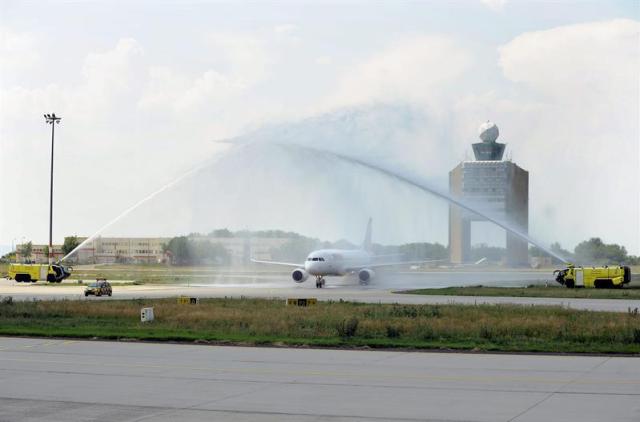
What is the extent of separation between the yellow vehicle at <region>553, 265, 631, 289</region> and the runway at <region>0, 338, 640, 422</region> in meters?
56.4

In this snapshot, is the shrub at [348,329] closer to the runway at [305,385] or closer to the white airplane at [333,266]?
the runway at [305,385]

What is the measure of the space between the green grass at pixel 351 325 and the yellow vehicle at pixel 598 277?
113ft

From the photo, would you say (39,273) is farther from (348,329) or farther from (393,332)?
(393,332)

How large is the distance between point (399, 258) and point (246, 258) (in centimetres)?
2321

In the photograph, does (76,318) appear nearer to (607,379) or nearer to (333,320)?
(333,320)

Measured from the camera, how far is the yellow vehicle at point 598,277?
84.4 m

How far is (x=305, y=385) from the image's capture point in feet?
78.5

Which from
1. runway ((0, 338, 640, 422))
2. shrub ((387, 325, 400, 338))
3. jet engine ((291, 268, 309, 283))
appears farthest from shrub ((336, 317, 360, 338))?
jet engine ((291, 268, 309, 283))

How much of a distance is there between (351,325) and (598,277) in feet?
174

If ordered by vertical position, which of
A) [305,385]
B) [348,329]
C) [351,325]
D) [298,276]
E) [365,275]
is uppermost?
[365,275]

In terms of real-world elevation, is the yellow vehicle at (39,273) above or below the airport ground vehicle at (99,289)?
above

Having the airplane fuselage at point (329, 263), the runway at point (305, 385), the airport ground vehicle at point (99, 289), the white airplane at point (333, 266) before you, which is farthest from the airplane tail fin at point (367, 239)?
the runway at point (305, 385)

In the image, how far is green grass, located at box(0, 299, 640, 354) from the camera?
114ft

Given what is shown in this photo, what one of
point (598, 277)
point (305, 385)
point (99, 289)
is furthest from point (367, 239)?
point (305, 385)
